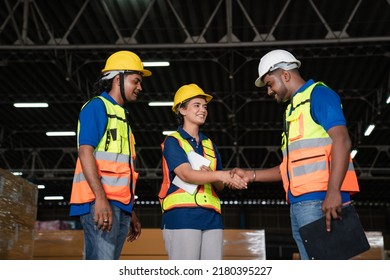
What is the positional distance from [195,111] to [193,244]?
107cm

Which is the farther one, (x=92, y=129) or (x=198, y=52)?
(x=198, y=52)

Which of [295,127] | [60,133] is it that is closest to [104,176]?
[295,127]

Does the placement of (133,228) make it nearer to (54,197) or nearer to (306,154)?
(306,154)

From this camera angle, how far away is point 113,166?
3191mm

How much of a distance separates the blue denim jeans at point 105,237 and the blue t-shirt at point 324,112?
1.05 m

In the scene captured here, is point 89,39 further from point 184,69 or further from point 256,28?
point 256,28

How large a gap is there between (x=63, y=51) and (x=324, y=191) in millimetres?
9814

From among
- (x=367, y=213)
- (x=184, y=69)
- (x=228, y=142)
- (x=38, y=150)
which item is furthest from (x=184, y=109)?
(x=367, y=213)

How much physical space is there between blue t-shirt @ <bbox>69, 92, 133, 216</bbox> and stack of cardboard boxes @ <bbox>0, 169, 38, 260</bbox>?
2221 mm

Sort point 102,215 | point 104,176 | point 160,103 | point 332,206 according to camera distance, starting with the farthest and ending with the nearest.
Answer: point 160,103, point 104,176, point 102,215, point 332,206

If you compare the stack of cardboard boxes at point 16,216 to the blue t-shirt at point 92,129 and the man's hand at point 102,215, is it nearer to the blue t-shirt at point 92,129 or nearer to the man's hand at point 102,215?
the blue t-shirt at point 92,129

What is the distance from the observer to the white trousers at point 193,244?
10.8 ft

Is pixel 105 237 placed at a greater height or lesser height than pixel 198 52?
lesser

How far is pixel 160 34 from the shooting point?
1141 cm
